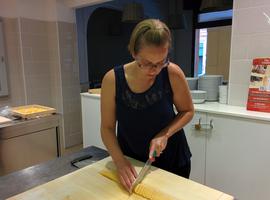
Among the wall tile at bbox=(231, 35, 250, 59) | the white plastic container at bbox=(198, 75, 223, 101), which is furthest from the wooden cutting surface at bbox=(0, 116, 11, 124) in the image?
the wall tile at bbox=(231, 35, 250, 59)

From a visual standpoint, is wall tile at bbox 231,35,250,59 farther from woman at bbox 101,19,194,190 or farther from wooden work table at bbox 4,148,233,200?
wooden work table at bbox 4,148,233,200

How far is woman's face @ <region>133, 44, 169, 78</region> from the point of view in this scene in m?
0.81

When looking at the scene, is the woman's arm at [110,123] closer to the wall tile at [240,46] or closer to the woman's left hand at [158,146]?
the woman's left hand at [158,146]

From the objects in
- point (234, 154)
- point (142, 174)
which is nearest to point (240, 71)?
point (234, 154)

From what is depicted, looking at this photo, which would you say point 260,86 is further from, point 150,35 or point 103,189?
point 103,189

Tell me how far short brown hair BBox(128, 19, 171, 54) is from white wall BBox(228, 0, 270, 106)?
1006mm

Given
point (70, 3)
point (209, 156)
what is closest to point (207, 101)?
point (209, 156)

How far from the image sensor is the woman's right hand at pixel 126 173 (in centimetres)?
81

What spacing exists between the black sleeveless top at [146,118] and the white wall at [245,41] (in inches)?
33.1

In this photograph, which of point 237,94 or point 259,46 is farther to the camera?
point 237,94

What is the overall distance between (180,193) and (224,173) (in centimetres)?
99

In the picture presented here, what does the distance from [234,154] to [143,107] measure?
90cm

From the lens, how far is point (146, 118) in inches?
38.2

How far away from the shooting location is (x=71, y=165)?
1002mm
